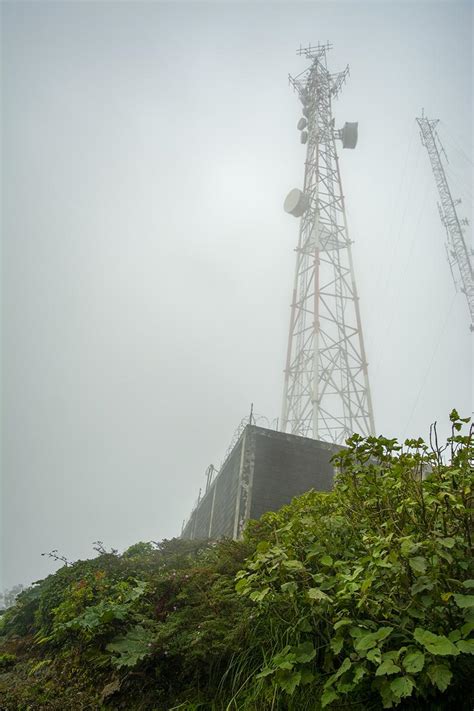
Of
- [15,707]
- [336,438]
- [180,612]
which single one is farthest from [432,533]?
[336,438]

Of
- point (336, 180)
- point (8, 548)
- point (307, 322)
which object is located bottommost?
point (8, 548)

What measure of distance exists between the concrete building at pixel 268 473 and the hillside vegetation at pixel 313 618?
19.7 feet

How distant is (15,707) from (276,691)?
2.75 meters

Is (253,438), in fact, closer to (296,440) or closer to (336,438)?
(296,440)

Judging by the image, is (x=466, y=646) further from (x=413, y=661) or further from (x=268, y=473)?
(x=268, y=473)

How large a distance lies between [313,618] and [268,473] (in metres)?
8.53

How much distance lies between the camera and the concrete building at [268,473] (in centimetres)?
1138

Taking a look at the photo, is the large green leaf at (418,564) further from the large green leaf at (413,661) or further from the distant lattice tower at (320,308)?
the distant lattice tower at (320,308)

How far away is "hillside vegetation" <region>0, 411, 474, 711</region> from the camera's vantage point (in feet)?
8.83

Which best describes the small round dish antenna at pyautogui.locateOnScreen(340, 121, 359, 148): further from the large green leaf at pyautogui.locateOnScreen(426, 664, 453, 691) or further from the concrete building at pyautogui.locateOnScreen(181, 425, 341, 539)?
the large green leaf at pyautogui.locateOnScreen(426, 664, 453, 691)

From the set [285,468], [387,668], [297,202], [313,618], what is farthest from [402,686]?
[297,202]

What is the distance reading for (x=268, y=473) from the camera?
11.9 meters

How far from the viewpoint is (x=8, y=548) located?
146m

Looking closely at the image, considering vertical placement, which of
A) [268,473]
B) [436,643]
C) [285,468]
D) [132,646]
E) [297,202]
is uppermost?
[297,202]
